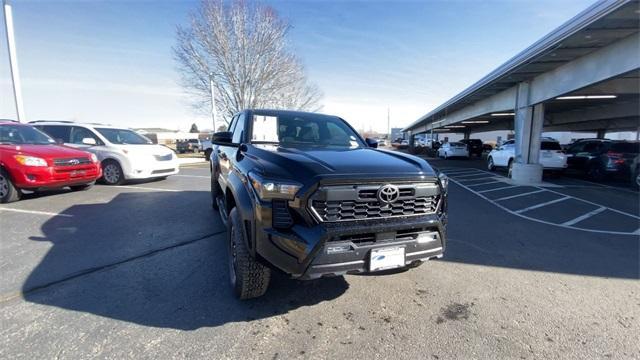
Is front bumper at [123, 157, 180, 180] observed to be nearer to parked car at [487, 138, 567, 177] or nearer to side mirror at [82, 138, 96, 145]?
side mirror at [82, 138, 96, 145]

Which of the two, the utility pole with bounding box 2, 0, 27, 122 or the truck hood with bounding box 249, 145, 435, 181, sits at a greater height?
the utility pole with bounding box 2, 0, 27, 122

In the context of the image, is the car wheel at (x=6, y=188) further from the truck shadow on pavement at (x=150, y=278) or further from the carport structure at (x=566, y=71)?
the carport structure at (x=566, y=71)

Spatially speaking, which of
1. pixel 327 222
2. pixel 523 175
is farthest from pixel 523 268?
pixel 523 175

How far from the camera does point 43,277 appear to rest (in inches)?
128

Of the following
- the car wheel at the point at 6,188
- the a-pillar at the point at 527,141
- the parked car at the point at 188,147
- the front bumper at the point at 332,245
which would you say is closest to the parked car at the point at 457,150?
the a-pillar at the point at 527,141

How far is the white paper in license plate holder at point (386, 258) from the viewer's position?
2408mm

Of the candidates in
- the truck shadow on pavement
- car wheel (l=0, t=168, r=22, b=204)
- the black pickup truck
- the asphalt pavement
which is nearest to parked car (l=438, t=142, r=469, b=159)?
the asphalt pavement

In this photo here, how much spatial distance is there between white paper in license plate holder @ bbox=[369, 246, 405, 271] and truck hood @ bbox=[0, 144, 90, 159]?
24.6ft

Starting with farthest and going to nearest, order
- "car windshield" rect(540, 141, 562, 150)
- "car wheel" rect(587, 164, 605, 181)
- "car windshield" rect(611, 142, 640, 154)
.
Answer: "car windshield" rect(540, 141, 562, 150) → "car wheel" rect(587, 164, 605, 181) → "car windshield" rect(611, 142, 640, 154)

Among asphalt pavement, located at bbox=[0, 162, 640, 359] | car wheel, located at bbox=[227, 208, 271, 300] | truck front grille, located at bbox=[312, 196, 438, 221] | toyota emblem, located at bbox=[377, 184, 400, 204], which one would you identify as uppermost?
toyota emblem, located at bbox=[377, 184, 400, 204]

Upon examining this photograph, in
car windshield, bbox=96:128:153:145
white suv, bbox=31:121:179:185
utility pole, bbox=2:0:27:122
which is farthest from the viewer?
utility pole, bbox=2:0:27:122

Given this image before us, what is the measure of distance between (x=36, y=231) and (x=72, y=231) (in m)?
0.54

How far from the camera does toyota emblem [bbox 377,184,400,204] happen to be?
2.51 m

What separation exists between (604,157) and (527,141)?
3.40 m
